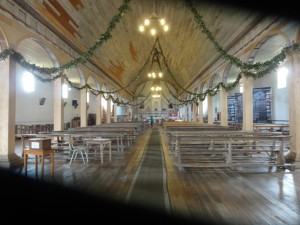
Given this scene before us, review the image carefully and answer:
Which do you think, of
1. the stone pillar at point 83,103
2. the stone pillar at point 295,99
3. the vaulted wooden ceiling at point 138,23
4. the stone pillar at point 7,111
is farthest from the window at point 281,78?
the stone pillar at point 7,111

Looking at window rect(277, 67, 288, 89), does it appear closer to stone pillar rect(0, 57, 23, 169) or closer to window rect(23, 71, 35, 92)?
stone pillar rect(0, 57, 23, 169)

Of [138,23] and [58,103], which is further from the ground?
[138,23]

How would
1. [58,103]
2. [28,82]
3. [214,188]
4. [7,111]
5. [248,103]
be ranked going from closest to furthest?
[214,188], [7,111], [248,103], [58,103], [28,82]

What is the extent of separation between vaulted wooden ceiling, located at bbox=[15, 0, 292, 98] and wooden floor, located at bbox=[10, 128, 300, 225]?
4.55 m

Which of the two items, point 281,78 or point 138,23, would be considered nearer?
point 138,23

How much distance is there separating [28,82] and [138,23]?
7.43m

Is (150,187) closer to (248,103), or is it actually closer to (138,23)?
(248,103)

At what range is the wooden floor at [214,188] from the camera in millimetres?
2965

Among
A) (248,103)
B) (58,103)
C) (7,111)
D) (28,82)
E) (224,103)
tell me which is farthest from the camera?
(28,82)

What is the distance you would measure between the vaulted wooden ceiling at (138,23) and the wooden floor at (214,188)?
4.55m

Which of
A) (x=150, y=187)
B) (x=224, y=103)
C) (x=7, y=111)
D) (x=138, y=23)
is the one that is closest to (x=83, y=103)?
(x=138, y=23)

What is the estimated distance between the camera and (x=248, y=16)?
291 inches

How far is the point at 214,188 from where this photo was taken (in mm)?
4004

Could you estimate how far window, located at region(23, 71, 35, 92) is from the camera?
13.3 meters
